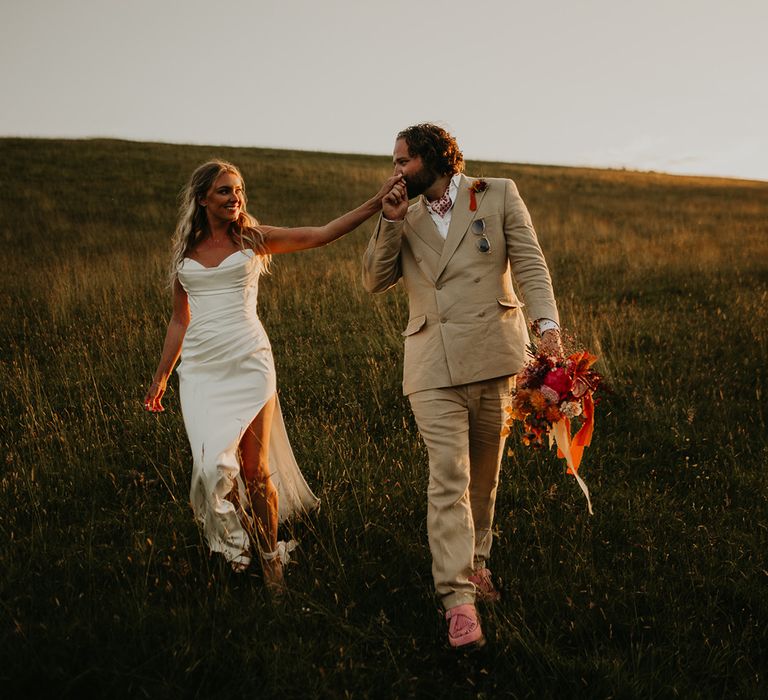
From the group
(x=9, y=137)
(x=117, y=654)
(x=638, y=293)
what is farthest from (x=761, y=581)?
(x=9, y=137)

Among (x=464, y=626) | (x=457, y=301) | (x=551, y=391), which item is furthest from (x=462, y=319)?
(x=464, y=626)

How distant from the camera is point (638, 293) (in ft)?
34.5

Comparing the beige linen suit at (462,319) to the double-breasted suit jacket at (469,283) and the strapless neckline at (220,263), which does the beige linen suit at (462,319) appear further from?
the strapless neckline at (220,263)

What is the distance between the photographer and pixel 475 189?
11.8 feet

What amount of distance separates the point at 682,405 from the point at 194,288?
4.62 meters

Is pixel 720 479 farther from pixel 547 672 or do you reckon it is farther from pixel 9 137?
pixel 9 137

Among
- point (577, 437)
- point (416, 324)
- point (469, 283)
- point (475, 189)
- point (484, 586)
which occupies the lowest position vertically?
point (484, 586)

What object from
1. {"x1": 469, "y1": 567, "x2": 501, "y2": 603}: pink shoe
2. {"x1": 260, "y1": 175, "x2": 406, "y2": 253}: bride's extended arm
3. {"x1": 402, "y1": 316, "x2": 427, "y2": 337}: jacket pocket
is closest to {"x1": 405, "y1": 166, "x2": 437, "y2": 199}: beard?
{"x1": 260, "y1": 175, "x2": 406, "y2": 253}: bride's extended arm

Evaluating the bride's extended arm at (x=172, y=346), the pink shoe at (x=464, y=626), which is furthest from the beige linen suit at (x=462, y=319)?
the bride's extended arm at (x=172, y=346)

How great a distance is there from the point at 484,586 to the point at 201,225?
9.64ft

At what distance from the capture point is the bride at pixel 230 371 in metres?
3.70

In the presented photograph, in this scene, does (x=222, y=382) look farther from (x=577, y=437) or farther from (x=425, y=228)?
(x=577, y=437)

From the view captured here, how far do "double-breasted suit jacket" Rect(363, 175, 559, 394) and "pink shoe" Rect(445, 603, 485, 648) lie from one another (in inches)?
46.0

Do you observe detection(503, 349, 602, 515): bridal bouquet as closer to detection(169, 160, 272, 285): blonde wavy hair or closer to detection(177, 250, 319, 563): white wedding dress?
detection(177, 250, 319, 563): white wedding dress
